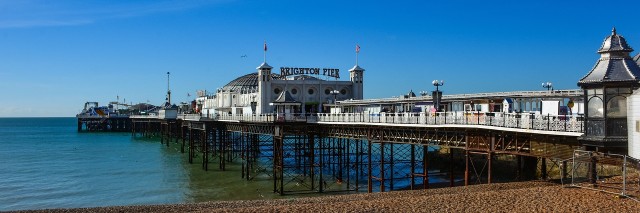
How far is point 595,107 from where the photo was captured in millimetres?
20641

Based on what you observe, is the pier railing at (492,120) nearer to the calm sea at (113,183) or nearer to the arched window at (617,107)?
the arched window at (617,107)

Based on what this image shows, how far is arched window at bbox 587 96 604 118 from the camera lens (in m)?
20.4

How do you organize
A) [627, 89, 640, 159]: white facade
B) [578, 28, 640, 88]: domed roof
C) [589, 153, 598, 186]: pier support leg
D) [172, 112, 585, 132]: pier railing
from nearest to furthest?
[627, 89, 640, 159]: white facade
[589, 153, 598, 186]: pier support leg
[578, 28, 640, 88]: domed roof
[172, 112, 585, 132]: pier railing

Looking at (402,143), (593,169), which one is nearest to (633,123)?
(593,169)

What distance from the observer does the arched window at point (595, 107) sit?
20406 millimetres

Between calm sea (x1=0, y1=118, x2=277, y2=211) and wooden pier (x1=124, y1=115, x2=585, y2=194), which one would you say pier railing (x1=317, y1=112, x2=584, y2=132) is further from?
calm sea (x1=0, y1=118, x2=277, y2=211)

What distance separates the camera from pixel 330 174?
4809cm

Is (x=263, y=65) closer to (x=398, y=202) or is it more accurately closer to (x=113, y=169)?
(x=113, y=169)

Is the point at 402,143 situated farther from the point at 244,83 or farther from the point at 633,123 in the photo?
the point at 244,83

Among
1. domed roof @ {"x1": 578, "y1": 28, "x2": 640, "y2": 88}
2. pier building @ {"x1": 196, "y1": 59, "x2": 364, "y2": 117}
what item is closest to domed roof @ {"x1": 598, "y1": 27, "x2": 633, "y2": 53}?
domed roof @ {"x1": 578, "y1": 28, "x2": 640, "y2": 88}

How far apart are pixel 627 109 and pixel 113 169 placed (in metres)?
48.1

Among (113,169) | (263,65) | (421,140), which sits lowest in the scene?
(113,169)

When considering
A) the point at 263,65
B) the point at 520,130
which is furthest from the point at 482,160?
the point at 520,130

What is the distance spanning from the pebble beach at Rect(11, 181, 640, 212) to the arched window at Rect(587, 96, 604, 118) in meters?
2.75
